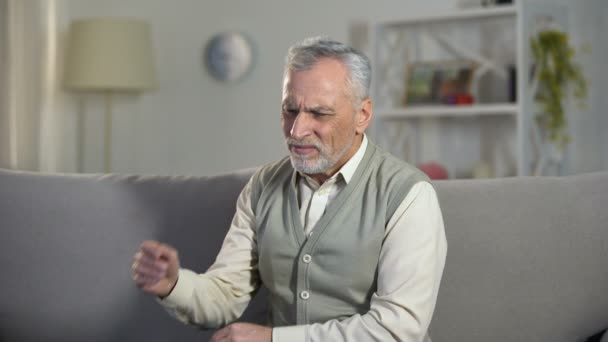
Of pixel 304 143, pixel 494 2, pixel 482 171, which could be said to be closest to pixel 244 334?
pixel 304 143

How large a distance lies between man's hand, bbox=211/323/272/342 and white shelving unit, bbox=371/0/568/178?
255cm

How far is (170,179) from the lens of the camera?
7.98 ft

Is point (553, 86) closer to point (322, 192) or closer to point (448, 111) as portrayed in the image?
point (448, 111)

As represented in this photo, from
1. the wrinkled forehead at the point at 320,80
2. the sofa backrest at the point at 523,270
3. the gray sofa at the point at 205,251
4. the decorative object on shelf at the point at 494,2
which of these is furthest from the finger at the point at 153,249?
the decorative object on shelf at the point at 494,2

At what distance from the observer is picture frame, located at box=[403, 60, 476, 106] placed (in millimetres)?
4332

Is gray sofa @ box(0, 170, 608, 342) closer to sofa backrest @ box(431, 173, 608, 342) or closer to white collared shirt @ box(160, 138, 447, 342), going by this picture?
sofa backrest @ box(431, 173, 608, 342)

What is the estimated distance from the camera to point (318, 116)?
6.05 feet

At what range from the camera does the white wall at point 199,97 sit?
5059 millimetres

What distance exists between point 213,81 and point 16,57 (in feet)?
3.56

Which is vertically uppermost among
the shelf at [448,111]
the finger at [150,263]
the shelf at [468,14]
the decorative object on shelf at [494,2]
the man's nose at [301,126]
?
the decorative object on shelf at [494,2]

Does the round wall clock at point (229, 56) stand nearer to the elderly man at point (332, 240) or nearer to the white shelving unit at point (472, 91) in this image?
the white shelving unit at point (472, 91)

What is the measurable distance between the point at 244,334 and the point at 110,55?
3462mm

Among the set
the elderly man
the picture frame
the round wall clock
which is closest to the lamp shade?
the round wall clock

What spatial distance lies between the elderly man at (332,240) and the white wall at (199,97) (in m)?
3.03
